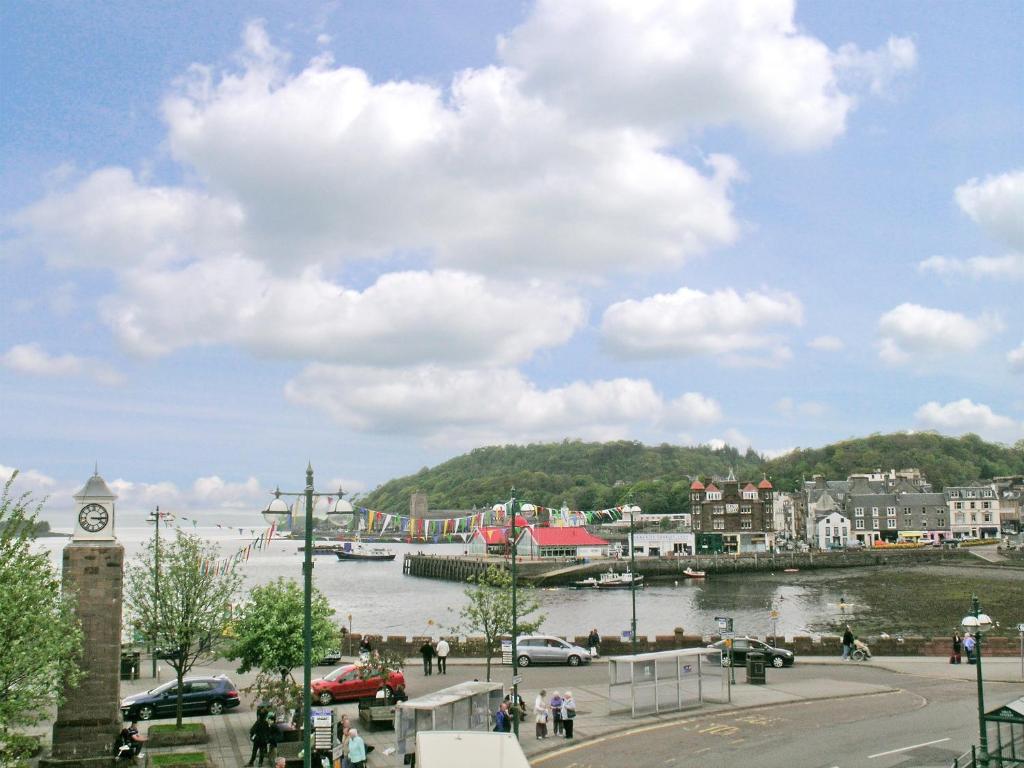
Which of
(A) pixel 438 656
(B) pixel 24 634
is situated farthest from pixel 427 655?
(B) pixel 24 634

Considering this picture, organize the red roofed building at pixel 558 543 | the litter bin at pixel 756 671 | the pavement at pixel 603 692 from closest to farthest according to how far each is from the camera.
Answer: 1. the pavement at pixel 603 692
2. the litter bin at pixel 756 671
3. the red roofed building at pixel 558 543

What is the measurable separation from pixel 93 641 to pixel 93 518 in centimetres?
315

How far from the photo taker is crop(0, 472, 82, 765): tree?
16.4 m

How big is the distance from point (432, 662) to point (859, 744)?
21.0 metres

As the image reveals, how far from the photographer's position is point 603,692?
107 ft

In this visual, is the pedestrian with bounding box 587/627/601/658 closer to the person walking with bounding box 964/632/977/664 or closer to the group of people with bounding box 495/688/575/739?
the group of people with bounding box 495/688/575/739

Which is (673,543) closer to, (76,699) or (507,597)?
(507,597)

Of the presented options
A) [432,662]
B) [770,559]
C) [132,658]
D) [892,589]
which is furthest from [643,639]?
[770,559]

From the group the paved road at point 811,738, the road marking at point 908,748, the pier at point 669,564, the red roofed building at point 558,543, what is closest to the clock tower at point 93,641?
the paved road at point 811,738

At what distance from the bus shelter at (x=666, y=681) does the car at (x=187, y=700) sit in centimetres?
1299

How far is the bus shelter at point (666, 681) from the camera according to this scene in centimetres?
2852

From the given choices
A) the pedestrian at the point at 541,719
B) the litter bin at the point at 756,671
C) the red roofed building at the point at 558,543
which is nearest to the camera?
the pedestrian at the point at 541,719

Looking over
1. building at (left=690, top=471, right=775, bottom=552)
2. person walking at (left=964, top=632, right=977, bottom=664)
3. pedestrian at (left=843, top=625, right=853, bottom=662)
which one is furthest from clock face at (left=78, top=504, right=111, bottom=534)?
building at (left=690, top=471, right=775, bottom=552)

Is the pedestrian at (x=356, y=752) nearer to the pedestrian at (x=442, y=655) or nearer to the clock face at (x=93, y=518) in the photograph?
the clock face at (x=93, y=518)
